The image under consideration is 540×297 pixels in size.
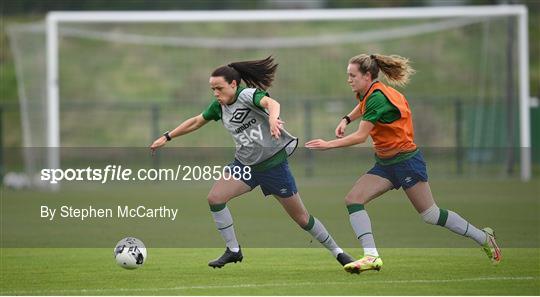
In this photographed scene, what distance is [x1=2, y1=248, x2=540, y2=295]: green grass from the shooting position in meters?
9.19

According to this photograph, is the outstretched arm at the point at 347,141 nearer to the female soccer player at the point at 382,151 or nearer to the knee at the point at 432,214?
the female soccer player at the point at 382,151

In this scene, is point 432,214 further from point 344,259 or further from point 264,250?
point 264,250

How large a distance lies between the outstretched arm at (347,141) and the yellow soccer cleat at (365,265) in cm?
106

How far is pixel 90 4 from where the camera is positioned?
31609mm

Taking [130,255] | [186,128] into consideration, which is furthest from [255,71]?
[130,255]

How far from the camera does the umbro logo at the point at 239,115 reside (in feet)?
34.1

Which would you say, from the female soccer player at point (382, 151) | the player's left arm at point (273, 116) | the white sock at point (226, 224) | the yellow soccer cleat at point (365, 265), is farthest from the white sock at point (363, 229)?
the white sock at point (226, 224)

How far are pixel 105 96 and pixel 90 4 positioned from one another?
267cm

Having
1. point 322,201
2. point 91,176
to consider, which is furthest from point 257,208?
point 91,176

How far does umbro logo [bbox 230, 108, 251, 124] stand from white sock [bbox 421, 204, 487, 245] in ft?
6.23

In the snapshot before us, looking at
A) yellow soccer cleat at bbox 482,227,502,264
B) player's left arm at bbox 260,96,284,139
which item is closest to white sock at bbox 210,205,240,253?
player's left arm at bbox 260,96,284,139

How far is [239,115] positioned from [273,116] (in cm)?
77

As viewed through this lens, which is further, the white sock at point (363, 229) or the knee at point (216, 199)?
the knee at point (216, 199)

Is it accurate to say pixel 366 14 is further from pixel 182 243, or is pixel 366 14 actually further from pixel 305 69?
pixel 182 243
